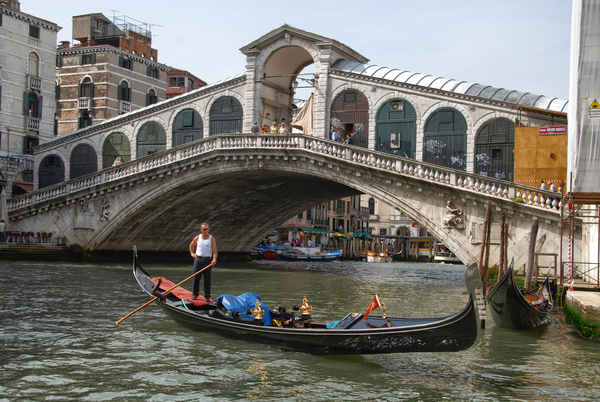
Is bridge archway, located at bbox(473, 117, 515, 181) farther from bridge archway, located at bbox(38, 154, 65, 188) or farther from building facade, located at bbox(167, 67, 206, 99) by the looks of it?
building facade, located at bbox(167, 67, 206, 99)

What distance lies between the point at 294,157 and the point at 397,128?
3.61 m

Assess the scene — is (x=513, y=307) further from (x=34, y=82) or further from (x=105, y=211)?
(x=34, y=82)

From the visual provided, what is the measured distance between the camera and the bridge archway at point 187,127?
2419cm

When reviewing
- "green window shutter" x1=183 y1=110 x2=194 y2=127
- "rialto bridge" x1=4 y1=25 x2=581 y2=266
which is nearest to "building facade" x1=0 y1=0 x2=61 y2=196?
"rialto bridge" x1=4 y1=25 x2=581 y2=266

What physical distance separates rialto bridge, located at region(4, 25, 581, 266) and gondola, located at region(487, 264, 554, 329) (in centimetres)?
563

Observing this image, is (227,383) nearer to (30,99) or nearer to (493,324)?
(493,324)

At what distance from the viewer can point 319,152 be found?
63.0 ft

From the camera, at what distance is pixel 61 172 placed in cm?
2681

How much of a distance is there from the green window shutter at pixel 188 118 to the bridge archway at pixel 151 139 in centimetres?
108

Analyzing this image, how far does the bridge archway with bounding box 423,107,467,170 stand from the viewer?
19.6 meters

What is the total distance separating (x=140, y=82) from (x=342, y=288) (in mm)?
21556

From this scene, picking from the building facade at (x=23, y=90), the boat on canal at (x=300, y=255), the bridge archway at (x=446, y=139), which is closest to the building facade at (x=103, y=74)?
the building facade at (x=23, y=90)

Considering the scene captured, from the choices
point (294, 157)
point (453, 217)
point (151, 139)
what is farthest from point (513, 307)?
point (151, 139)

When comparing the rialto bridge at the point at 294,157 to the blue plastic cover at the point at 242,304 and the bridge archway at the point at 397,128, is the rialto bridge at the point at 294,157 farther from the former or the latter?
the blue plastic cover at the point at 242,304
